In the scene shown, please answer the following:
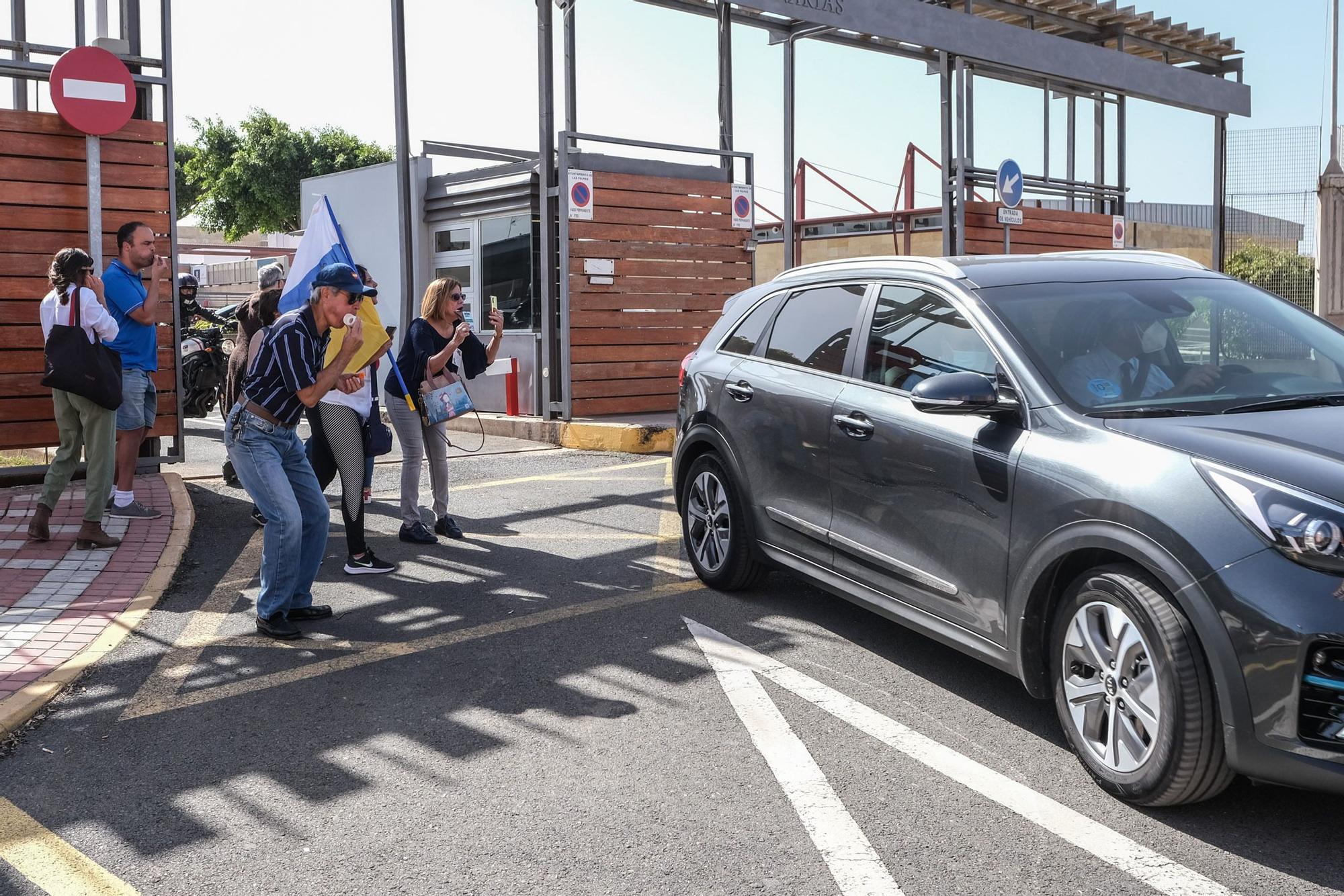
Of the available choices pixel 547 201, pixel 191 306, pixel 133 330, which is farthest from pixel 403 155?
pixel 133 330

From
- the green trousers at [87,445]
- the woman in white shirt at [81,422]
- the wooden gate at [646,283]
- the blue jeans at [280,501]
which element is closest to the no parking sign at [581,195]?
the wooden gate at [646,283]

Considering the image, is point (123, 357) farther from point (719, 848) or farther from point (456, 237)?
point (456, 237)

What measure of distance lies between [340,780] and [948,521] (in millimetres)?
2275

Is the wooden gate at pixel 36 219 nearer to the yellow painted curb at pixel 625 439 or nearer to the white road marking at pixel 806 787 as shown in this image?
the yellow painted curb at pixel 625 439

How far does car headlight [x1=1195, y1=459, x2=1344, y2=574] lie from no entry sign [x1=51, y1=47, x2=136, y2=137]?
8474mm

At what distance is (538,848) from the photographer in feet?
11.3

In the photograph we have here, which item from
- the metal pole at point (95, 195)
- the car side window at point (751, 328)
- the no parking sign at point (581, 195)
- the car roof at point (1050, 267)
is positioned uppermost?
the no parking sign at point (581, 195)

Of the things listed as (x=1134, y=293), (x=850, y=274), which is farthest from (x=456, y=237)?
(x=1134, y=293)

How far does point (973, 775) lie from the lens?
393 cm

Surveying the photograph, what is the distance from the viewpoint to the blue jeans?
5.52 m

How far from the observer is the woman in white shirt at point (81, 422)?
7184mm

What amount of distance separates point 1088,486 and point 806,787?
50.6 inches

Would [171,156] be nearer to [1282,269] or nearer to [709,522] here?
[709,522]

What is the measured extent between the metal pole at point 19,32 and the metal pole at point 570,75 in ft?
19.6
